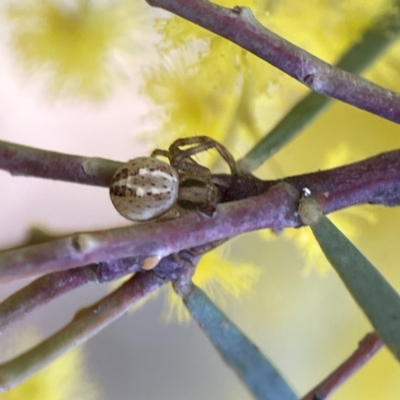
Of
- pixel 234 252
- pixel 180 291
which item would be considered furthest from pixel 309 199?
pixel 234 252

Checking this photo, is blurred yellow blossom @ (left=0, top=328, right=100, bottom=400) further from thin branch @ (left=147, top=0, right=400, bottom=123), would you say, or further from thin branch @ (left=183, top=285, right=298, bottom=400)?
thin branch @ (left=147, top=0, right=400, bottom=123)

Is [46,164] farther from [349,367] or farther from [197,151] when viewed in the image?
[349,367]

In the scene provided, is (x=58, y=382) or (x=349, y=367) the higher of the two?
(x=58, y=382)

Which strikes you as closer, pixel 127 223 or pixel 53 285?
pixel 53 285

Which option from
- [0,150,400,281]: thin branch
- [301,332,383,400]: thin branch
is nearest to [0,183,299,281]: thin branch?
[0,150,400,281]: thin branch

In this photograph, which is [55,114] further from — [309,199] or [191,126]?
[309,199]

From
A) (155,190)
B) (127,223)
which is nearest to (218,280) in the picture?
(127,223)
